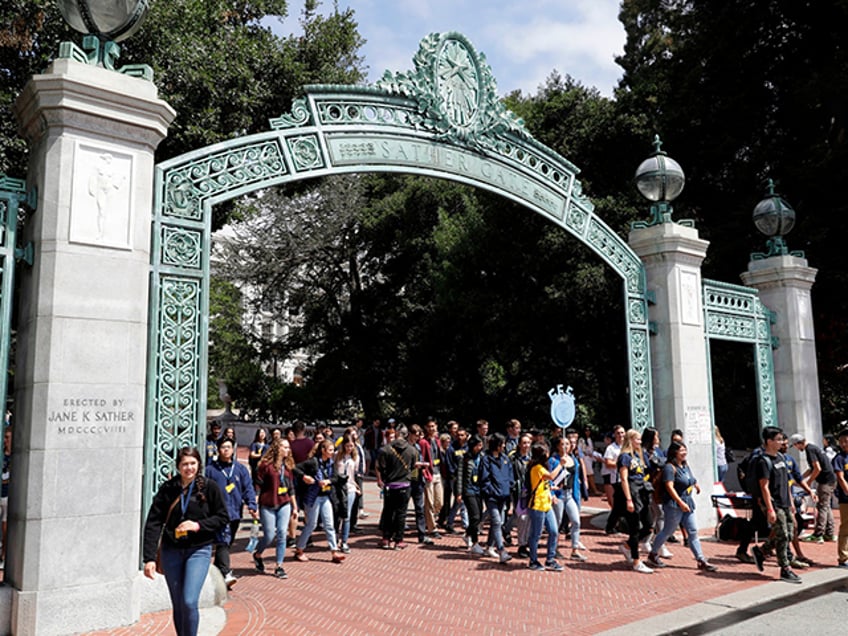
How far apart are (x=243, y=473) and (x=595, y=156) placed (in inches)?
670

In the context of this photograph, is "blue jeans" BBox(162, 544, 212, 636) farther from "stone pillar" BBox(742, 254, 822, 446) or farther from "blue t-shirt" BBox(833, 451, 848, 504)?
"stone pillar" BBox(742, 254, 822, 446)

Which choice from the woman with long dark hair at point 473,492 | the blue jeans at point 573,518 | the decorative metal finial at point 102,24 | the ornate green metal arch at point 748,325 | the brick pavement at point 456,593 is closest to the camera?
the brick pavement at point 456,593

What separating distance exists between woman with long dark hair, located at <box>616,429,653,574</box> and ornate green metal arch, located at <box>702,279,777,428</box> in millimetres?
4427

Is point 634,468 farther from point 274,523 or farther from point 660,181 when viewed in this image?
point 660,181

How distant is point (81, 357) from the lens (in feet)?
20.2

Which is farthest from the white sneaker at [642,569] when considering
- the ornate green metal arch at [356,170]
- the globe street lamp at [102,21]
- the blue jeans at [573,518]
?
the globe street lamp at [102,21]

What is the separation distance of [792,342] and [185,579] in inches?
496

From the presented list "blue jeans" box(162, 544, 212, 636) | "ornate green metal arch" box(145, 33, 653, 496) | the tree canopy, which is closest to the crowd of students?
"ornate green metal arch" box(145, 33, 653, 496)

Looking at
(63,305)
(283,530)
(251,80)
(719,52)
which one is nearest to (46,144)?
(63,305)

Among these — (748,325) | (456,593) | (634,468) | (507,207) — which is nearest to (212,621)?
(456,593)

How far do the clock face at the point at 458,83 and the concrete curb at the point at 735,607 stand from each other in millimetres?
6658

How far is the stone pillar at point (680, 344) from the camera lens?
38.3 ft

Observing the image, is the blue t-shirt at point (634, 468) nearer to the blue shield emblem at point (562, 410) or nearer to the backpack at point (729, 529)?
the backpack at point (729, 529)

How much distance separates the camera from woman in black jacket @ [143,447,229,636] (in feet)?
15.8
